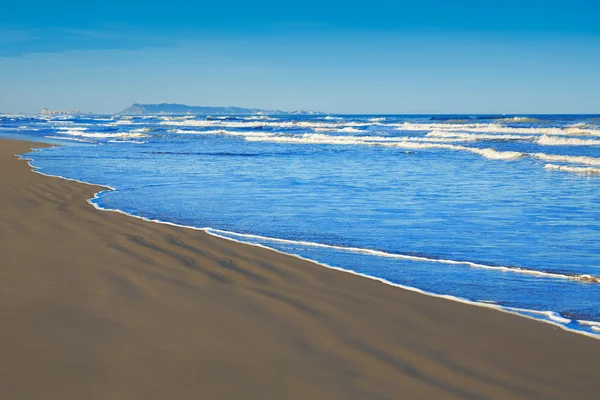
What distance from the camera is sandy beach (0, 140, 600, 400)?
3.30 m

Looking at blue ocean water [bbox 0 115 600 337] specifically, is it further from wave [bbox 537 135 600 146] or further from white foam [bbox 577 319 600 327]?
wave [bbox 537 135 600 146]

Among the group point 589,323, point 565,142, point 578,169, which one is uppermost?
point 565,142

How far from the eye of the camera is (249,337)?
4043 mm

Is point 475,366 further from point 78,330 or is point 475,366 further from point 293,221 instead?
point 293,221

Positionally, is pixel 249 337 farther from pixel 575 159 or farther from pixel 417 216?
pixel 575 159

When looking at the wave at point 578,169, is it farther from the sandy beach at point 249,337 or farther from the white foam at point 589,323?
the white foam at point 589,323

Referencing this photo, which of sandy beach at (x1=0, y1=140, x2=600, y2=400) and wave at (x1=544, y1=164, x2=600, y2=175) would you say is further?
wave at (x1=544, y1=164, x2=600, y2=175)

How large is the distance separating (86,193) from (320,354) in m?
8.86

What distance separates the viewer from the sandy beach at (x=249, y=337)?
3.30 meters

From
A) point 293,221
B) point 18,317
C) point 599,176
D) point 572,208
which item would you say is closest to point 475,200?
point 572,208

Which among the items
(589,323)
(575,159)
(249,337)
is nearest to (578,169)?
(575,159)

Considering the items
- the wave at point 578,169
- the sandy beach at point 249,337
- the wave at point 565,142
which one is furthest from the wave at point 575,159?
the sandy beach at point 249,337

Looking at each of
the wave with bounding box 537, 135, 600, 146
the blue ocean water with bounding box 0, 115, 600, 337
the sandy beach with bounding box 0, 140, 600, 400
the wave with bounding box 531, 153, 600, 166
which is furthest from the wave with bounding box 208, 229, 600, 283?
the wave with bounding box 537, 135, 600, 146

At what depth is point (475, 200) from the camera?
10.8 m
